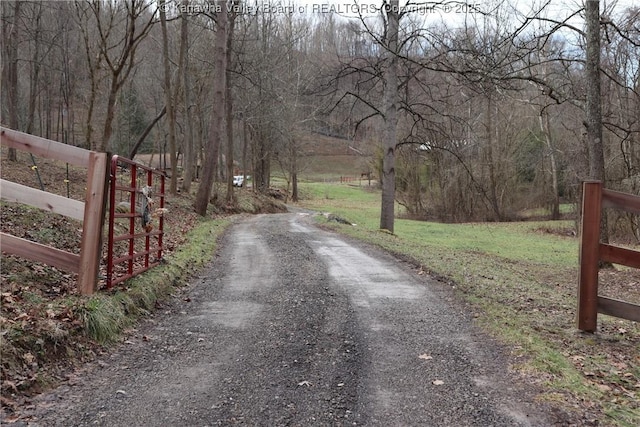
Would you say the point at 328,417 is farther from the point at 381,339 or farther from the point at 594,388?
the point at 594,388

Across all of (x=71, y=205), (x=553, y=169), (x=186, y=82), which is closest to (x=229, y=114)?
(x=186, y=82)

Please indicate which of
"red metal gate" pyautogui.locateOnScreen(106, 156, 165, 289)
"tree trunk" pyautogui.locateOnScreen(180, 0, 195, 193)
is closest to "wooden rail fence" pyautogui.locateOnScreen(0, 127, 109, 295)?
"red metal gate" pyautogui.locateOnScreen(106, 156, 165, 289)

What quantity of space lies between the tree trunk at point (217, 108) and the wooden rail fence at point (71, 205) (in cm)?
1393

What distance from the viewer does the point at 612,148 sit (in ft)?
84.5

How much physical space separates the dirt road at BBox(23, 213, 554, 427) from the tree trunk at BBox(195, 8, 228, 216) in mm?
12406

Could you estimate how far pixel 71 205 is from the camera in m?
5.24

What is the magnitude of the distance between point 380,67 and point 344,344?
1404 centimetres

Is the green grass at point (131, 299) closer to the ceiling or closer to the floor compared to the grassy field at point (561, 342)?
closer to the ceiling

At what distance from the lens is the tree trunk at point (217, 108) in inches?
727

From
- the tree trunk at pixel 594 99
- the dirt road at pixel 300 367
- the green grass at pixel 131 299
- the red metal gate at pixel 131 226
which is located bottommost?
the dirt road at pixel 300 367

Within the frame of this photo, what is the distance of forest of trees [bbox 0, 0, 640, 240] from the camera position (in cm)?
1368

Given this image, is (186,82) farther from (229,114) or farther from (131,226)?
(131,226)

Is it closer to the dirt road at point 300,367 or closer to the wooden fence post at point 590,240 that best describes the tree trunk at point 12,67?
the dirt road at point 300,367

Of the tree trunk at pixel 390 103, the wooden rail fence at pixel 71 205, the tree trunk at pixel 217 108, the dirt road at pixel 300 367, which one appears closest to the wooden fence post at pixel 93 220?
the wooden rail fence at pixel 71 205
